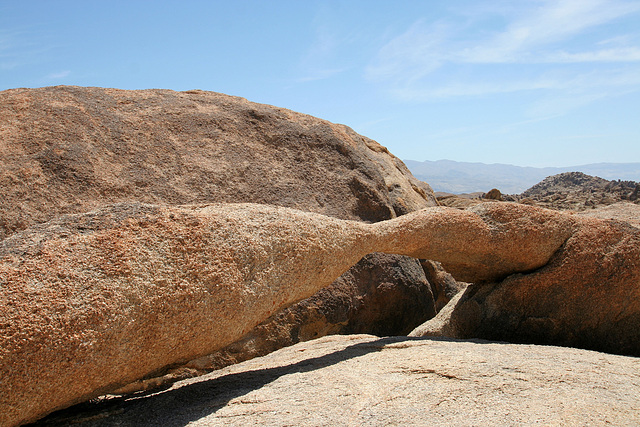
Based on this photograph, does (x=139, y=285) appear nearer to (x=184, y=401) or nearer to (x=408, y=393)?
(x=184, y=401)

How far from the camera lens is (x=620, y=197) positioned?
13539 millimetres

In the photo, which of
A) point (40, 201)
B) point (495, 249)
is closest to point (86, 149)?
point (40, 201)

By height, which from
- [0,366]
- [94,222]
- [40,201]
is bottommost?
[0,366]

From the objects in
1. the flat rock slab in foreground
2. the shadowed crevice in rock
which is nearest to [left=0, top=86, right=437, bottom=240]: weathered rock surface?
the shadowed crevice in rock

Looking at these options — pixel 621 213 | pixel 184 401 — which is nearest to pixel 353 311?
pixel 184 401

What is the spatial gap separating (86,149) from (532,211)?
3194mm

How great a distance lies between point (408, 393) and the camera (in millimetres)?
2312

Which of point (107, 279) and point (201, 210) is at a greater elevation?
point (201, 210)

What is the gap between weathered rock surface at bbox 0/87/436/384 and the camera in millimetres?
3586

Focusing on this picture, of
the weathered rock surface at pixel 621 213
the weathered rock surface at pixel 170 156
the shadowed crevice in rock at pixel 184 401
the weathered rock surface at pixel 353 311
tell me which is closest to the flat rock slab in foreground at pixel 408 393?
the shadowed crevice in rock at pixel 184 401

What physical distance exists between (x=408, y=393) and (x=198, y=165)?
252 centimetres

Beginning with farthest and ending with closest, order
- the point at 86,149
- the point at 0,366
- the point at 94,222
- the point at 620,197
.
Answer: the point at 620,197 < the point at 86,149 < the point at 94,222 < the point at 0,366

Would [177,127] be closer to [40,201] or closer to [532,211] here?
[40,201]

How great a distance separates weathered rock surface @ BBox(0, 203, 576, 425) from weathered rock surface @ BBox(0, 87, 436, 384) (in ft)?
3.44
